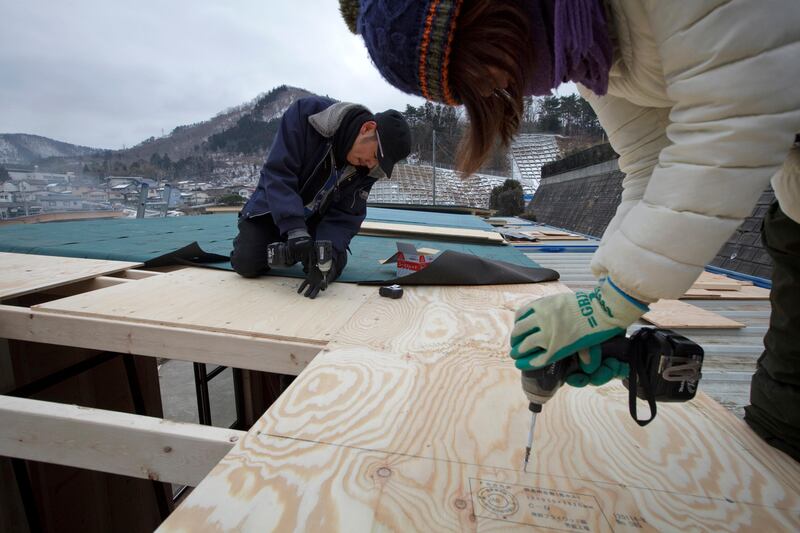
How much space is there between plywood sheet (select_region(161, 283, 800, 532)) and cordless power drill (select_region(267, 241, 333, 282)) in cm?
90

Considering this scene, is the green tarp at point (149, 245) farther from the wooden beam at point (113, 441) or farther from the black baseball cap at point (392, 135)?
the wooden beam at point (113, 441)

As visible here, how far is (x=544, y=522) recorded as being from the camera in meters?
0.81

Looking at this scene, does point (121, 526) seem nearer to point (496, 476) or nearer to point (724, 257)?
point (496, 476)

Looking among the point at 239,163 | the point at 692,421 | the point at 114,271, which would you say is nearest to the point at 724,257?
the point at 692,421

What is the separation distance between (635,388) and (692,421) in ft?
1.57

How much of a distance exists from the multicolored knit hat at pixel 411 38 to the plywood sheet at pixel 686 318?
8.41ft

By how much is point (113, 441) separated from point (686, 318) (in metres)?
3.29

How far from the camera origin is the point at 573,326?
888 millimetres

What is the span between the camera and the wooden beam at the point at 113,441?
106 cm

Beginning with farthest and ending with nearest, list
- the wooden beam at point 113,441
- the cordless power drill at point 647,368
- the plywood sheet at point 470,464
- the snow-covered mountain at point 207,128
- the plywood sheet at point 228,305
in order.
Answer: the snow-covered mountain at point 207,128
the plywood sheet at point 228,305
the wooden beam at point 113,441
the cordless power drill at point 647,368
the plywood sheet at point 470,464

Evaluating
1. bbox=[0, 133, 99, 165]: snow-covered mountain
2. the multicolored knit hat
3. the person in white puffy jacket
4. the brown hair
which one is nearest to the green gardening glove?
the person in white puffy jacket

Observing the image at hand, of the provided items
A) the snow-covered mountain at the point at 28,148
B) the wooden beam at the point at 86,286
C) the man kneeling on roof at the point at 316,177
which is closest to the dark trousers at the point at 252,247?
the man kneeling on roof at the point at 316,177

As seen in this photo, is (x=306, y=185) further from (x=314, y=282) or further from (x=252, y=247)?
(x=314, y=282)

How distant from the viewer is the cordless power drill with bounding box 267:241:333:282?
86.7 inches
